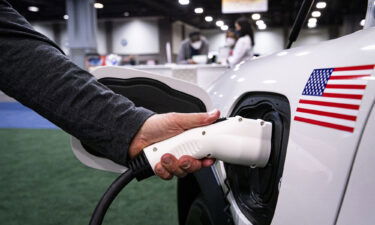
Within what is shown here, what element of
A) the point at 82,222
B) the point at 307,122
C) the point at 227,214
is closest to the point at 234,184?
the point at 227,214

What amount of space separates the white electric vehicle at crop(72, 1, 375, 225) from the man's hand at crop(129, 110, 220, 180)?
18cm

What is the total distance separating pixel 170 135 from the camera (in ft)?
3.18

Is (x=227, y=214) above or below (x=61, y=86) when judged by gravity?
below

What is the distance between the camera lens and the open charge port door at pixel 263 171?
901 mm

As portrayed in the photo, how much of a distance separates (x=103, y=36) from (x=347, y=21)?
582 inches

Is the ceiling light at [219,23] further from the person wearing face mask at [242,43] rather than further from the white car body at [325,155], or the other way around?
the white car body at [325,155]

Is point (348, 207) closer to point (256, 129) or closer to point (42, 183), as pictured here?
point (256, 129)

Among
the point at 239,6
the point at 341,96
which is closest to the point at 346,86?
the point at 341,96

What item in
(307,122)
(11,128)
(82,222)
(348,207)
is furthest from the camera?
(11,128)

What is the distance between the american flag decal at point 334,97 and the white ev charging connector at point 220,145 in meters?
0.14

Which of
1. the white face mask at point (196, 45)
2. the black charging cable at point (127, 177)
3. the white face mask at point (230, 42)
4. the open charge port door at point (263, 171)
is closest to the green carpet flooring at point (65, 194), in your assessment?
the open charge port door at point (263, 171)

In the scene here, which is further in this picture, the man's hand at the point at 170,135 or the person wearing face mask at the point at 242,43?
the person wearing face mask at the point at 242,43

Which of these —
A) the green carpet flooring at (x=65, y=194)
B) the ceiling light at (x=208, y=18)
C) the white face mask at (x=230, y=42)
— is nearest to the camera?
the green carpet flooring at (x=65, y=194)

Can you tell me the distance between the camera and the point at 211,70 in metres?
7.18
